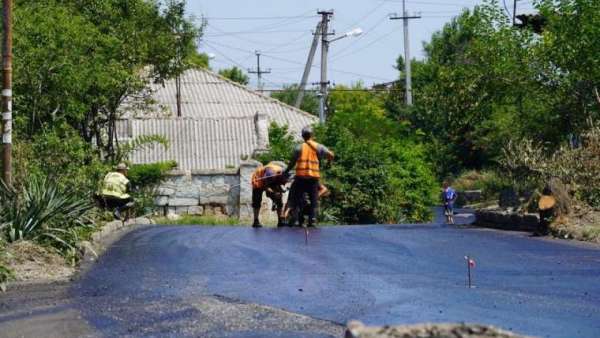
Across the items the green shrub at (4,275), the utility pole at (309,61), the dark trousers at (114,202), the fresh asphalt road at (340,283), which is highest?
the utility pole at (309,61)

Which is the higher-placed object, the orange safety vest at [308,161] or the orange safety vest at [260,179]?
the orange safety vest at [308,161]

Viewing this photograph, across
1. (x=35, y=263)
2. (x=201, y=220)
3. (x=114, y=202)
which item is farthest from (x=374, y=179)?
(x=35, y=263)

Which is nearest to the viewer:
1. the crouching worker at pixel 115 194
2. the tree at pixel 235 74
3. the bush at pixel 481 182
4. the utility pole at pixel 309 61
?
the crouching worker at pixel 115 194

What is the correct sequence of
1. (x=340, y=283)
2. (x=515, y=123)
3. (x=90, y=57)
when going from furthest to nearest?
(x=515, y=123) < (x=90, y=57) < (x=340, y=283)

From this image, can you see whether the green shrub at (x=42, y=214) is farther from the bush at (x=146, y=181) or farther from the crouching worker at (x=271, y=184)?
the bush at (x=146, y=181)

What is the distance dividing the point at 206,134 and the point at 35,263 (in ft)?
97.1

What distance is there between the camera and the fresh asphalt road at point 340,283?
1106cm

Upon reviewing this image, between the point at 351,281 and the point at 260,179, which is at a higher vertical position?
the point at 260,179

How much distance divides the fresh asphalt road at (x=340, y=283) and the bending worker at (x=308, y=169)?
10.7ft

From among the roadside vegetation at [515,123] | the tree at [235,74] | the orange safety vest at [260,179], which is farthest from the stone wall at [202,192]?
the tree at [235,74]

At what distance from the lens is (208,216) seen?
1385 inches

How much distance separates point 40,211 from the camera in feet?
58.0

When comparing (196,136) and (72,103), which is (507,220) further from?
(196,136)

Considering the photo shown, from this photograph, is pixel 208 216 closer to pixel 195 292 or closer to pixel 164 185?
pixel 164 185
